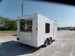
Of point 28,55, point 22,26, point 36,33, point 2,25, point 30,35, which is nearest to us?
point 28,55

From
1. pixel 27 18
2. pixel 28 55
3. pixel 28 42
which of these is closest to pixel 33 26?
pixel 27 18

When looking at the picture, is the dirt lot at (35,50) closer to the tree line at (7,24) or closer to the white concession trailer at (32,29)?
the white concession trailer at (32,29)

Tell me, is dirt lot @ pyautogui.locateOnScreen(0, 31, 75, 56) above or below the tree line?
below

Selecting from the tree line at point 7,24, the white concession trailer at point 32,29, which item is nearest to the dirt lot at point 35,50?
A: the white concession trailer at point 32,29

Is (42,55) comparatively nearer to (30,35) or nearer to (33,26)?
(30,35)

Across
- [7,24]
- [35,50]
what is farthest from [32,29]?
[7,24]

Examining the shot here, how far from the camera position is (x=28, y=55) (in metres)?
3.46

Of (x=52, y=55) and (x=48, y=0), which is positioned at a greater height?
(x=48, y=0)

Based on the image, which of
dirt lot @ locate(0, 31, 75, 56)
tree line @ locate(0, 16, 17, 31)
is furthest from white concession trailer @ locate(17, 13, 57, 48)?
tree line @ locate(0, 16, 17, 31)

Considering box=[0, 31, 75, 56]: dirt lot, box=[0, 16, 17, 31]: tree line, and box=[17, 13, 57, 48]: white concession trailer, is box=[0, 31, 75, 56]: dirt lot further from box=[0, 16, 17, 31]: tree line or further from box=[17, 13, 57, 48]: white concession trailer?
box=[0, 16, 17, 31]: tree line

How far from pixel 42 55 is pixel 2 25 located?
2113cm

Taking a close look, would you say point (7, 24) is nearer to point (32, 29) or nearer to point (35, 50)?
point (32, 29)

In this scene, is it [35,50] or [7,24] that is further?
[7,24]

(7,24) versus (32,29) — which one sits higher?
(7,24)
